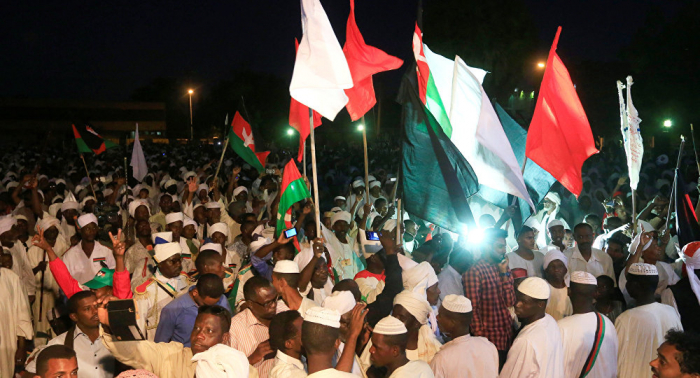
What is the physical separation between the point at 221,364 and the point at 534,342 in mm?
2224

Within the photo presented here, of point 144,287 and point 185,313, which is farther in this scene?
point 144,287

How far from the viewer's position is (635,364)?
4691 mm

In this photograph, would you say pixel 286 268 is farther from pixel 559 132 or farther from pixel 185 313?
pixel 559 132

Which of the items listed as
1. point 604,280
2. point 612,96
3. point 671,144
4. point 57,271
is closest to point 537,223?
point 604,280

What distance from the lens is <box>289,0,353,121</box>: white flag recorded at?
514 cm

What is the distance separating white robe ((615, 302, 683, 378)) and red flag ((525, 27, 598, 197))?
131cm

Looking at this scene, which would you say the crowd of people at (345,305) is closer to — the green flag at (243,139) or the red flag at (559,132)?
the red flag at (559,132)

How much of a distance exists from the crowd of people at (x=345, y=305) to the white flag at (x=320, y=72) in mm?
1199

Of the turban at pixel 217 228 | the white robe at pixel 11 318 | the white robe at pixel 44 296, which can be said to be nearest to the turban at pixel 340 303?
the white robe at pixel 11 318

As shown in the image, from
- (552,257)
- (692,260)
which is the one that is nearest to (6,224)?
(552,257)

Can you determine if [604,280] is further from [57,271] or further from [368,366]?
[57,271]

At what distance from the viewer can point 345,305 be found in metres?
4.21

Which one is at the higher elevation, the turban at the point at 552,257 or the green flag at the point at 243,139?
the green flag at the point at 243,139

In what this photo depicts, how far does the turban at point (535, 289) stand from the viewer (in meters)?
4.34
